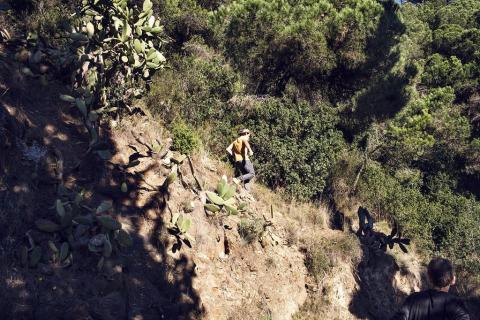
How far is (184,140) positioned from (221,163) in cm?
128

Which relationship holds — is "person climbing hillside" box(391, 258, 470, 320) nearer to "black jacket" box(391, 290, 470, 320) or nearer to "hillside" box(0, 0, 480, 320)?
"black jacket" box(391, 290, 470, 320)

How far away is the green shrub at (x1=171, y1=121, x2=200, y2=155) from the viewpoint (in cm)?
1028

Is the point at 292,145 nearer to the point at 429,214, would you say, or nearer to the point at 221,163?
the point at 221,163

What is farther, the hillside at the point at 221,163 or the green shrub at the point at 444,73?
the green shrub at the point at 444,73

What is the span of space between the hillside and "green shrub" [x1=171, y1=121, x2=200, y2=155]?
41mm

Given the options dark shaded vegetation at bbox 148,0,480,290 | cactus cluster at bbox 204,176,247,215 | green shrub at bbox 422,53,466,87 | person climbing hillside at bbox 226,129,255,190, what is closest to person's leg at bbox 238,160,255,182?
person climbing hillside at bbox 226,129,255,190

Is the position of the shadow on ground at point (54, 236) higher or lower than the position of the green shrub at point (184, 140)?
higher

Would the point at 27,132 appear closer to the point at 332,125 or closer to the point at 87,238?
the point at 87,238

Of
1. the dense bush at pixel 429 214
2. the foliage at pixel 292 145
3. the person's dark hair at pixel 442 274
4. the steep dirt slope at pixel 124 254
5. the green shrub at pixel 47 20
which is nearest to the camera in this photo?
the person's dark hair at pixel 442 274

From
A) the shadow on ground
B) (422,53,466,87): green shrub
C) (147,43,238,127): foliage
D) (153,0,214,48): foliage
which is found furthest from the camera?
(422,53,466,87): green shrub

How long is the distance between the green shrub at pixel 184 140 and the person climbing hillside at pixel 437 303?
669cm

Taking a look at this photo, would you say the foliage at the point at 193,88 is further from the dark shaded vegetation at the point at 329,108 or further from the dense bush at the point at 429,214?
the dense bush at the point at 429,214

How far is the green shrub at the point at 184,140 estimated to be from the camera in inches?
405

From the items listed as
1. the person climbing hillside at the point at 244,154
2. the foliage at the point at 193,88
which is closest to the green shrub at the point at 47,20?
the foliage at the point at 193,88
